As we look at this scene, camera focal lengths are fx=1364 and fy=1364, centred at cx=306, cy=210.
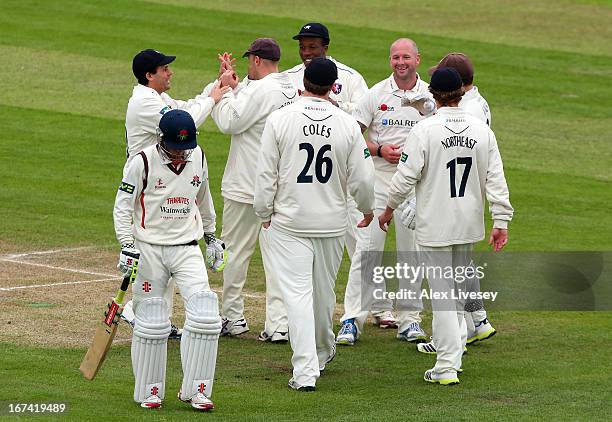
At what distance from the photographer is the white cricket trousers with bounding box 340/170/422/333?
11.6 metres

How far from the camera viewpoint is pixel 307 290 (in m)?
10.0

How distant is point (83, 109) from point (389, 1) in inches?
496

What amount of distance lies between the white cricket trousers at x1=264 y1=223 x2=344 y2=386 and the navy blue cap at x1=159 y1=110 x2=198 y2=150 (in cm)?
117

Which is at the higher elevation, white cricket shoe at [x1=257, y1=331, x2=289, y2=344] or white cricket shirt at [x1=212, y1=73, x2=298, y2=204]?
white cricket shirt at [x1=212, y1=73, x2=298, y2=204]

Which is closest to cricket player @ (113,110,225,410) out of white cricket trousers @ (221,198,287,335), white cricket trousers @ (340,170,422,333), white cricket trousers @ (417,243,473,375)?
white cricket trousers @ (417,243,473,375)

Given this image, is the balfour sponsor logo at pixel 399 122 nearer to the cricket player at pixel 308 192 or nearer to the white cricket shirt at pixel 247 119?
the white cricket shirt at pixel 247 119

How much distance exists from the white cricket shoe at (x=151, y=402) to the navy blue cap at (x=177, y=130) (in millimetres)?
1704

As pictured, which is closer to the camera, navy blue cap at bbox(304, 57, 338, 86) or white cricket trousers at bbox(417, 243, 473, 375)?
navy blue cap at bbox(304, 57, 338, 86)

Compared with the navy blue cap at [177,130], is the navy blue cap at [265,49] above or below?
above

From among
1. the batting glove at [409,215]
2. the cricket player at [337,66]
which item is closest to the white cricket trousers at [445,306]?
the batting glove at [409,215]

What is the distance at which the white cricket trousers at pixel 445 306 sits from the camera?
33.1 feet

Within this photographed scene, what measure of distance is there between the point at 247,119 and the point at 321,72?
5.15 ft

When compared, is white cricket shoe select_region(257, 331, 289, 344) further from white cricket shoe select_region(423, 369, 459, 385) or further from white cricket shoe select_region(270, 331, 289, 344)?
white cricket shoe select_region(423, 369, 459, 385)

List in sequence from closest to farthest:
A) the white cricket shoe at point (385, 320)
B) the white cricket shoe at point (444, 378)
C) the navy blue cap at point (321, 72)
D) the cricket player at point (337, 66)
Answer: the navy blue cap at point (321, 72) < the white cricket shoe at point (444, 378) < the cricket player at point (337, 66) < the white cricket shoe at point (385, 320)
